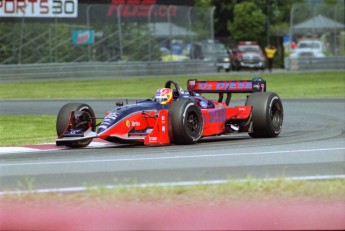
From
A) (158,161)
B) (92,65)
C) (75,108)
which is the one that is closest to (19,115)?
(75,108)

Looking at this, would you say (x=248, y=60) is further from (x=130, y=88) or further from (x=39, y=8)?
(x=130, y=88)

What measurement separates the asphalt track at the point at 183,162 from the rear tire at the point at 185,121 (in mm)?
180

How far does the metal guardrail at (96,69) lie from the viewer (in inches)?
1398

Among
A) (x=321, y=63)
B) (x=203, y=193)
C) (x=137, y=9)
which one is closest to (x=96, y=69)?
(x=137, y=9)

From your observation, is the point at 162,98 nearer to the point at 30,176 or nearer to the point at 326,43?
the point at 30,176

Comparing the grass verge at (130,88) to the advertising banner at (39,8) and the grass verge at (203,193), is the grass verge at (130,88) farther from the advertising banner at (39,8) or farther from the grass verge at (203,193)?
the grass verge at (203,193)

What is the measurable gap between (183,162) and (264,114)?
14.3 feet

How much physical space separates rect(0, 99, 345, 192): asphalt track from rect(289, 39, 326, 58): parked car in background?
34.5 m

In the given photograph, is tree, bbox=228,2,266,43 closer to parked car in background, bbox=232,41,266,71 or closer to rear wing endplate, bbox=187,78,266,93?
parked car in background, bbox=232,41,266,71

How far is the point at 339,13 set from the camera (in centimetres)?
4912

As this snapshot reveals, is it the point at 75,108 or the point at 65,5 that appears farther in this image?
the point at 65,5

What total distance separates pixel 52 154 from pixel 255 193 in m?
5.54

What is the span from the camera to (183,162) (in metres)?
10.7

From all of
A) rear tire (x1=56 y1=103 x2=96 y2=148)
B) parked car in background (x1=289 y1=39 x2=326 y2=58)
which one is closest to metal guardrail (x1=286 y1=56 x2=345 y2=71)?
parked car in background (x1=289 y1=39 x2=326 y2=58)
